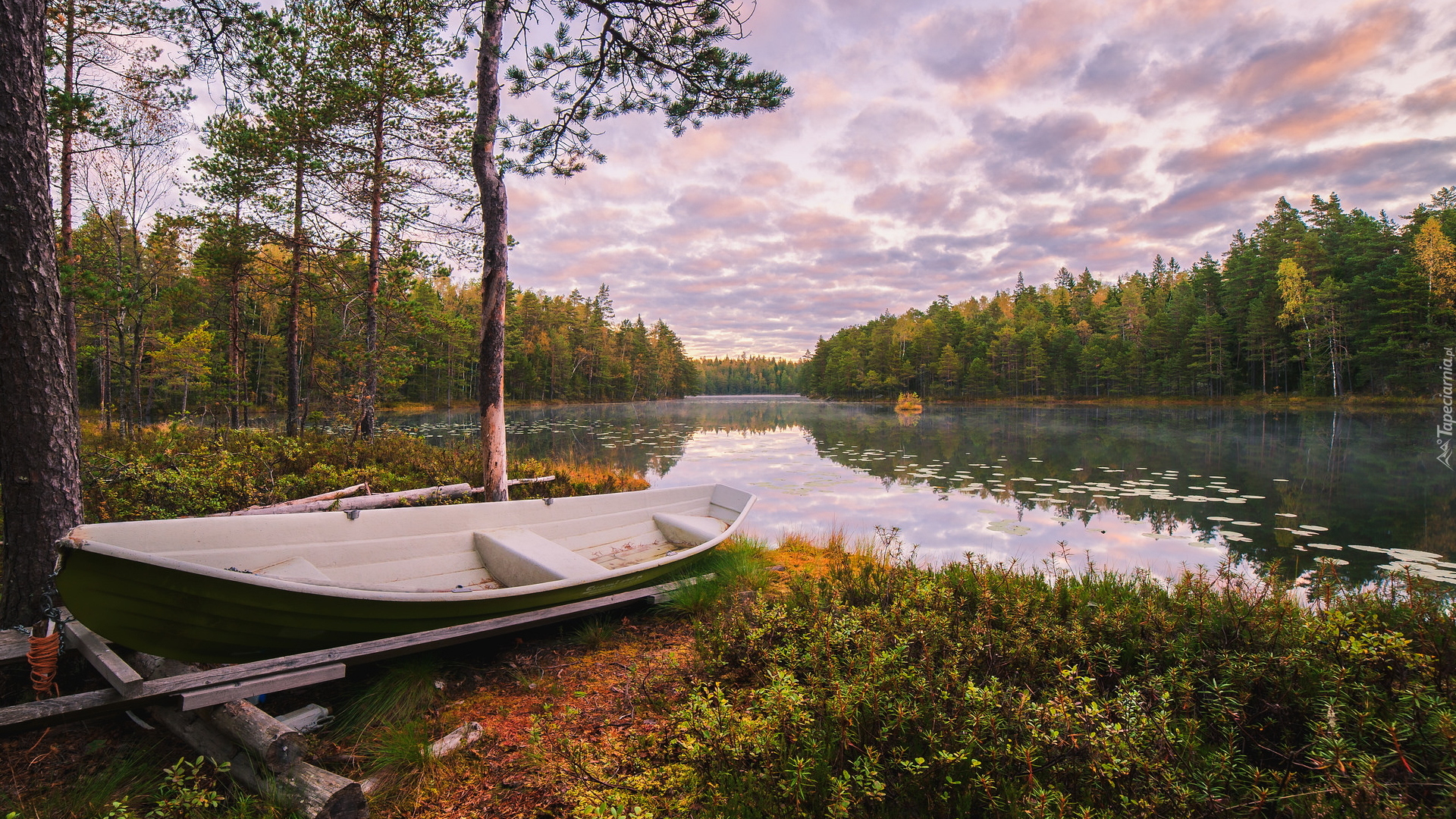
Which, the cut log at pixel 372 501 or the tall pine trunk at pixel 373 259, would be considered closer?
the cut log at pixel 372 501

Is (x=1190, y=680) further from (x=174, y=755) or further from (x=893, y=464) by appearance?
(x=893, y=464)

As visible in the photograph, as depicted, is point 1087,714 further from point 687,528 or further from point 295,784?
point 687,528

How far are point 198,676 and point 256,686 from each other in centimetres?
22

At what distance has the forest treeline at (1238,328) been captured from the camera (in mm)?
35094

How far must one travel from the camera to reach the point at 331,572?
3.76 m

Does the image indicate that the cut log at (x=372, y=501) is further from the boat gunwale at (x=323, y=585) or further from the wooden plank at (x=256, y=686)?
the wooden plank at (x=256, y=686)

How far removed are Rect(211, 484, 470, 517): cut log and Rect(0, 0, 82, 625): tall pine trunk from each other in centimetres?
233

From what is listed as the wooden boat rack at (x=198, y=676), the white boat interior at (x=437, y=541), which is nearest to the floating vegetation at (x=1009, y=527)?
the white boat interior at (x=437, y=541)

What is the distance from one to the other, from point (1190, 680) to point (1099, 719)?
2.97ft

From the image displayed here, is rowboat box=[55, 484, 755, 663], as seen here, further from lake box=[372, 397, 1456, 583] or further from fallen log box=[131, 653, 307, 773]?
lake box=[372, 397, 1456, 583]

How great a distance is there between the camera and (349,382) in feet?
37.5

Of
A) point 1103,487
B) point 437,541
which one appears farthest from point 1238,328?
point 437,541

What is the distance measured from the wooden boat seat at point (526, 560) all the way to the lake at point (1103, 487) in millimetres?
4588

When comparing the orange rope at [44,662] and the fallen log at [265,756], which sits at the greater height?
the orange rope at [44,662]
